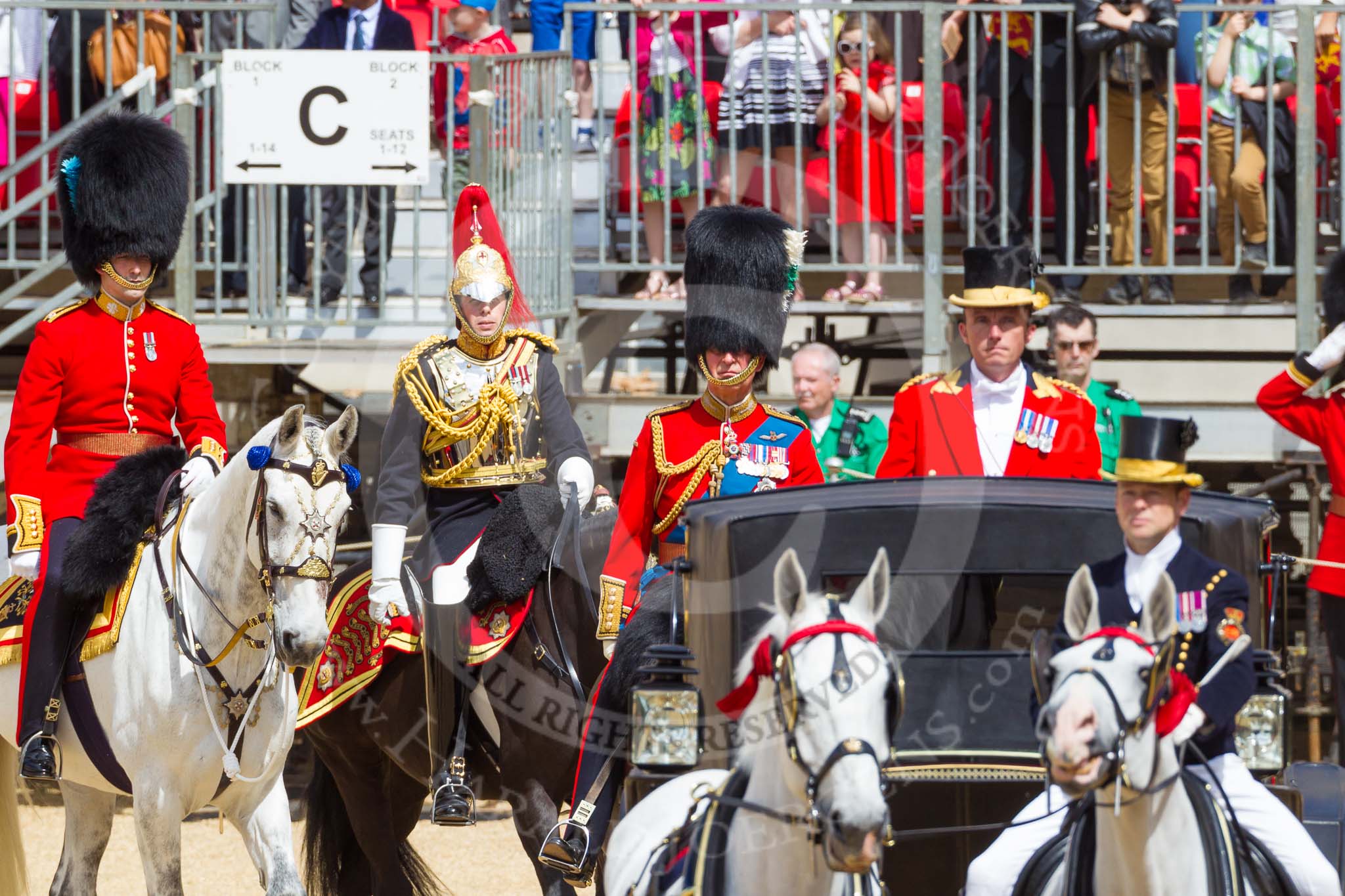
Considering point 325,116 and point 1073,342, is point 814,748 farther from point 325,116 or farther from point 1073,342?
point 325,116

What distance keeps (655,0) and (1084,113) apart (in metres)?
1.94

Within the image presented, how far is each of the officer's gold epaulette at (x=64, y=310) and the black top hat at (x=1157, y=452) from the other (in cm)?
341

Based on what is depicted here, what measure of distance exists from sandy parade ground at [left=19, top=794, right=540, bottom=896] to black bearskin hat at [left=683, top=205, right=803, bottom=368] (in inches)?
104

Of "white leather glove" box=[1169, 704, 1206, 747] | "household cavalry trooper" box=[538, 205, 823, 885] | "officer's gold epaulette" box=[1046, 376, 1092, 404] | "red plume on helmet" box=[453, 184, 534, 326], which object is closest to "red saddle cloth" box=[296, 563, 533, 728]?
"household cavalry trooper" box=[538, 205, 823, 885]

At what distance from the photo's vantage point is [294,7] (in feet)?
31.1

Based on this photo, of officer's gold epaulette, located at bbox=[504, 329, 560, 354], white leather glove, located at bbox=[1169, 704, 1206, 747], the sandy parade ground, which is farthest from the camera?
the sandy parade ground

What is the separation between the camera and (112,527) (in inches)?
222

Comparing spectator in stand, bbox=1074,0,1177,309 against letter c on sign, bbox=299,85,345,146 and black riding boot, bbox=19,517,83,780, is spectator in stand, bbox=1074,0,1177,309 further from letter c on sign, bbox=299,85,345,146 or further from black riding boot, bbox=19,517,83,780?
black riding boot, bbox=19,517,83,780

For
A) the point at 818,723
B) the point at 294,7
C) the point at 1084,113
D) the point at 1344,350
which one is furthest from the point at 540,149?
the point at 818,723

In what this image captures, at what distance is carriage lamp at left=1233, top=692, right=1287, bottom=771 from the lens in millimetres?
4133

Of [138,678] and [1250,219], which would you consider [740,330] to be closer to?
[138,678]

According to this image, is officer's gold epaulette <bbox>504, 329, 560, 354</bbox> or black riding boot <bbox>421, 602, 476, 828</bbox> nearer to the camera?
black riding boot <bbox>421, 602, 476, 828</bbox>

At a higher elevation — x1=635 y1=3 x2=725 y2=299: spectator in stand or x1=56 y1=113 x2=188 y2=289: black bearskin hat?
x1=635 y1=3 x2=725 y2=299: spectator in stand

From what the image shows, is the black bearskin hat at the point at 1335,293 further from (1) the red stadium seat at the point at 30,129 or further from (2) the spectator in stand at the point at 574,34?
(1) the red stadium seat at the point at 30,129
